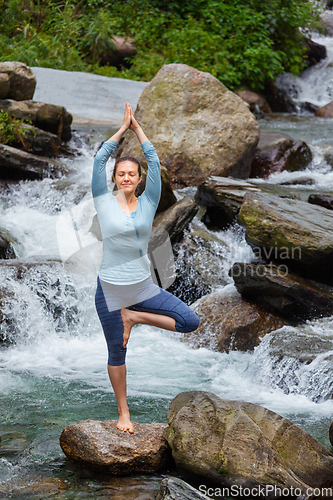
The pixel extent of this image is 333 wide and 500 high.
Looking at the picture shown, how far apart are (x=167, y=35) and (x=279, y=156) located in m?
8.51

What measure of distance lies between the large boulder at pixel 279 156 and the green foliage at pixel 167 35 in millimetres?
5976

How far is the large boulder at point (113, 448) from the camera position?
3279 mm

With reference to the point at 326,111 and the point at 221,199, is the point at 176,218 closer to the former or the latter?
the point at 221,199

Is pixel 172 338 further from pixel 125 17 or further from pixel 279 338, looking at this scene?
pixel 125 17

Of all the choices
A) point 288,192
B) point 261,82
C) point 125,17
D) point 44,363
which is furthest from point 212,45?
point 44,363

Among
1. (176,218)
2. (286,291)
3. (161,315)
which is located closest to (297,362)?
(286,291)

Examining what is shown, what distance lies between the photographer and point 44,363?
5.45 metres

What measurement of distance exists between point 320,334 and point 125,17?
1505 centimetres

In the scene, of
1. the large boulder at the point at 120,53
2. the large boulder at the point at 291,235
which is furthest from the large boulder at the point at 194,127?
the large boulder at the point at 120,53

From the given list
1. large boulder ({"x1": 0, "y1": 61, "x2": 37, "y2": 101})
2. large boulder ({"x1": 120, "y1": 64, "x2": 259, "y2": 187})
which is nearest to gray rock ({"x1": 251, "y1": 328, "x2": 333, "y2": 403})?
large boulder ({"x1": 120, "y1": 64, "x2": 259, "y2": 187})

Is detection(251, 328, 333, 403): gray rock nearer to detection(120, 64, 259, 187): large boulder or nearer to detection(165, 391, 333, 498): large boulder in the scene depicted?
detection(165, 391, 333, 498): large boulder

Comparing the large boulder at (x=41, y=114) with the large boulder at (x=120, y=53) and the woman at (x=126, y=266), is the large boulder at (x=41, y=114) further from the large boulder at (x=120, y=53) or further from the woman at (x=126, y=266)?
the woman at (x=126, y=266)

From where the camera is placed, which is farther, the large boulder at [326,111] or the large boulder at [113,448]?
the large boulder at [326,111]

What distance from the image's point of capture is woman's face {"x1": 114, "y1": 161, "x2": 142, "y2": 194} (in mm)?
3193
